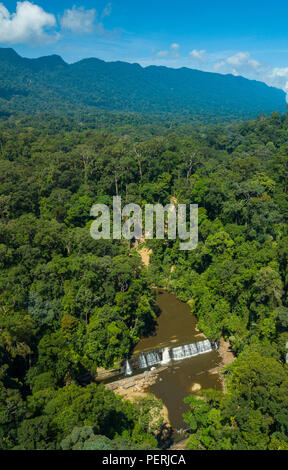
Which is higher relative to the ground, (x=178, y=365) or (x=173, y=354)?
(x=173, y=354)

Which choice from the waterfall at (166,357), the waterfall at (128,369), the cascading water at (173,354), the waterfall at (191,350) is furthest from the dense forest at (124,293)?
the waterfall at (166,357)

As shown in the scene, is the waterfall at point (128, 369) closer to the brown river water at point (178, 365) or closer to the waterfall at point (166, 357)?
the brown river water at point (178, 365)

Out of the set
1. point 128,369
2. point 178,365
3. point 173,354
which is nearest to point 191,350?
point 173,354

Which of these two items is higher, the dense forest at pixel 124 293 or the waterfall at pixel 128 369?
the dense forest at pixel 124 293

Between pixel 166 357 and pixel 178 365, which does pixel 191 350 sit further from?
pixel 166 357

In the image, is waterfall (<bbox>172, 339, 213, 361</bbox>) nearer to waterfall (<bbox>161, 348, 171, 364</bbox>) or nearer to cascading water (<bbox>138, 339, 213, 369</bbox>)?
cascading water (<bbox>138, 339, 213, 369</bbox>)

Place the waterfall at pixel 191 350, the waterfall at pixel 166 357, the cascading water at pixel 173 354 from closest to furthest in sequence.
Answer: the cascading water at pixel 173 354 < the waterfall at pixel 166 357 < the waterfall at pixel 191 350
